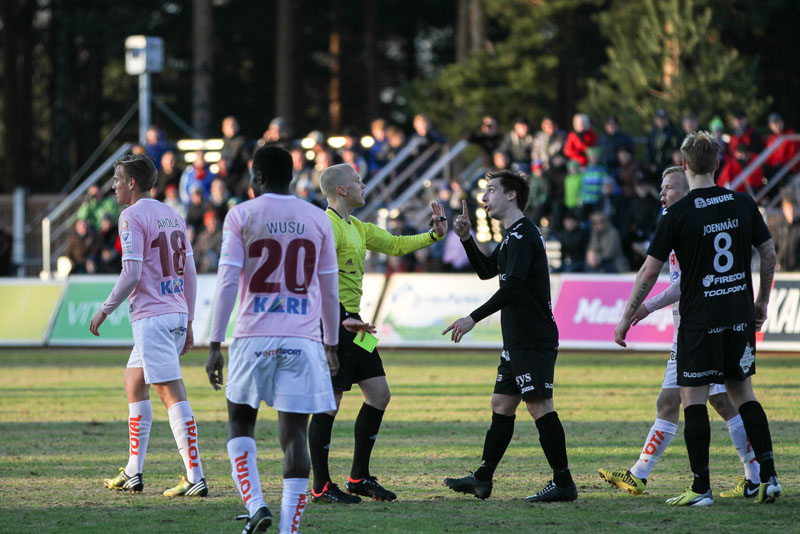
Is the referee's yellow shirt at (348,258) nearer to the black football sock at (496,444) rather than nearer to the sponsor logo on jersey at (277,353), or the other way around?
the black football sock at (496,444)

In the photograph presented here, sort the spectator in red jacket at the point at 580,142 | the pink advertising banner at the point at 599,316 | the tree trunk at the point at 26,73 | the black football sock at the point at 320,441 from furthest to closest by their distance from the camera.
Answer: the tree trunk at the point at 26,73, the spectator in red jacket at the point at 580,142, the pink advertising banner at the point at 599,316, the black football sock at the point at 320,441

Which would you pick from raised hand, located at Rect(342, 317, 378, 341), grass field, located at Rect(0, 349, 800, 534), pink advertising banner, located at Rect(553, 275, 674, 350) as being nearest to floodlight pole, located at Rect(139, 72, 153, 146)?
grass field, located at Rect(0, 349, 800, 534)

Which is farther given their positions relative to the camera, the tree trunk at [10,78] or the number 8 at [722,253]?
the tree trunk at [10,78]

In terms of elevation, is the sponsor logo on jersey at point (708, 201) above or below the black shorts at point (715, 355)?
above

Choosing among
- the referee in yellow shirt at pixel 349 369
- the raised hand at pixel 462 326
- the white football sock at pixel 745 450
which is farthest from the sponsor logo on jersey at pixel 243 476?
the white football sock at pixel 745 450

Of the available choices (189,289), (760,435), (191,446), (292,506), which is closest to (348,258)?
(189,289)

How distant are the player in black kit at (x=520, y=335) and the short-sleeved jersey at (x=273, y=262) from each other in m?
1.52

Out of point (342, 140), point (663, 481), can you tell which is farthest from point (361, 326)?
point (342, 140)

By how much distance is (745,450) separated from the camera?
8.18 m

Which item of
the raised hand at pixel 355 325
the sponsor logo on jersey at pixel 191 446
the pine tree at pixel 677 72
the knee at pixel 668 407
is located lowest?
the sponsor logo on jersey at pixel 191 446

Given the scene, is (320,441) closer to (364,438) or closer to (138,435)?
(364,438)

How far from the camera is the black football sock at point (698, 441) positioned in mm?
7871

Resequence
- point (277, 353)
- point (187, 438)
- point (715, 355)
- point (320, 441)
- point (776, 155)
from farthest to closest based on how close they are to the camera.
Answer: point (776, 155)
point (187, 438)
point (320, 441)
point (715, 355)
point (277, 353)

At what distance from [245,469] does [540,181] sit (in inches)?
667
